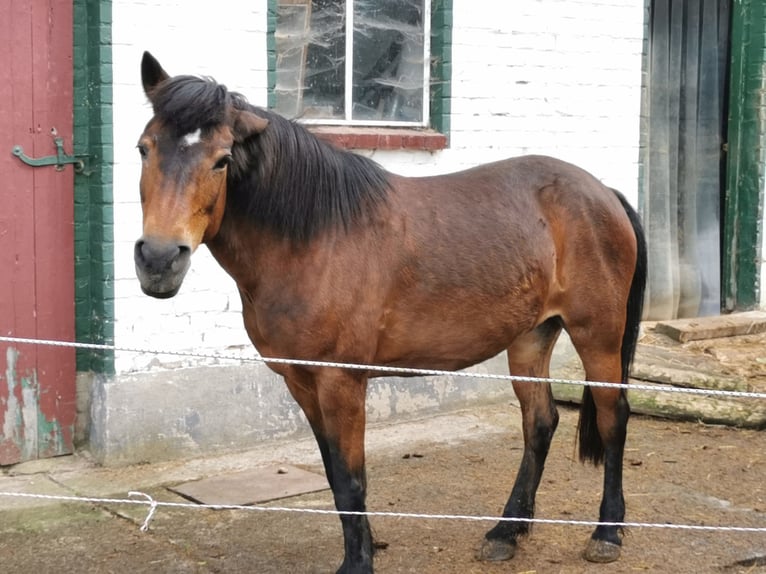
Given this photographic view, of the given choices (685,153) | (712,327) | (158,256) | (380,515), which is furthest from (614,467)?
(685,153)

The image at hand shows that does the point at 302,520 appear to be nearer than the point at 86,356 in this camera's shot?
Yes

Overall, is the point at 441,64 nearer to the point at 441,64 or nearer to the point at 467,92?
the point at 441,64

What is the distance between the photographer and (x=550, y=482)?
5.75m

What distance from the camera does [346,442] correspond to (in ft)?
13.4

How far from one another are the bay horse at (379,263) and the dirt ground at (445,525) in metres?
0.22

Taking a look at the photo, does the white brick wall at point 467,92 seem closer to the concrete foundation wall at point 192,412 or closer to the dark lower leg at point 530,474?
the concrete foundation wall at point 192,412

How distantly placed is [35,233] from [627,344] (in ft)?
10.6

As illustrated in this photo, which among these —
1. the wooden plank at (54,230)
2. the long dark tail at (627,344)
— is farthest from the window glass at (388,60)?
the long dark tail at (627,344)

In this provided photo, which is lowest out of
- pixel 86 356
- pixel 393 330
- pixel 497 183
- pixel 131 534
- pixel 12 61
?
pixel 131 534

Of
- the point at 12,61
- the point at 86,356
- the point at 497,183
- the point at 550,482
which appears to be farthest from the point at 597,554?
the point at 12,61

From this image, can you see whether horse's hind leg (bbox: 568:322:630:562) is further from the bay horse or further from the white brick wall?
the white brick wall

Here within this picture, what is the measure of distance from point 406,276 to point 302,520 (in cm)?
152

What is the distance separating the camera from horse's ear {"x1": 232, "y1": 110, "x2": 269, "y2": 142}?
12.3 ft

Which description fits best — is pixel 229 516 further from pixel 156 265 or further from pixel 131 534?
pixel 156 265
